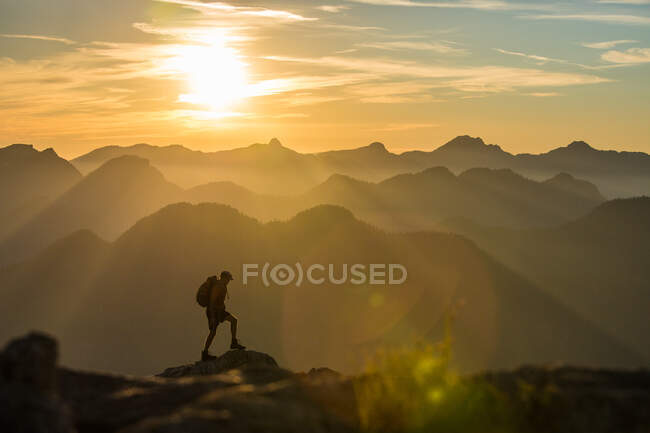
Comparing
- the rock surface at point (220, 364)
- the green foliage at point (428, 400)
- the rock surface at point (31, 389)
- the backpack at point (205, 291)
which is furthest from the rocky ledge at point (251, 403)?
the rock surface at point (220, 364)

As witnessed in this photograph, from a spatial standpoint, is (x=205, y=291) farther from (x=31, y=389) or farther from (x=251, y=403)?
(x=31, y=389)

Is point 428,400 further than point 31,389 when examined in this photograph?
Yes

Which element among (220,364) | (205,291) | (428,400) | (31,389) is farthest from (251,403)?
(220,364)

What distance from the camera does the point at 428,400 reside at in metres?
7.45

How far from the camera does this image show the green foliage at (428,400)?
7.34 meters

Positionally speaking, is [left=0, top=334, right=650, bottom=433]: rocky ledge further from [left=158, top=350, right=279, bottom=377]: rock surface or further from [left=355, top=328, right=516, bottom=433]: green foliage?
[left=158, top=350, right=279, bottom=377]: rock surface

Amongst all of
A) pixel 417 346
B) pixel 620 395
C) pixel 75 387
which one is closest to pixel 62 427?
pixel 75 387

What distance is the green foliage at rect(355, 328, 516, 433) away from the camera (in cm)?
734

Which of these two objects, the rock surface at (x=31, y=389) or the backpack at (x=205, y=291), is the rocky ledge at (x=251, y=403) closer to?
the rock surface at (x=31, y=389)

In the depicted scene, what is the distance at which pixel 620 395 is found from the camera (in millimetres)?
7023

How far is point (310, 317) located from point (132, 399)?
605 feet

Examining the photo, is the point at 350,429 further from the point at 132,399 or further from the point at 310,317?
the point at 310,317

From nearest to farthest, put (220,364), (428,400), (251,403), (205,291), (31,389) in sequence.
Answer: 1. (31,389)
2. (428,400)
3. (251,403)
4. (205,291)
5. (220,364)

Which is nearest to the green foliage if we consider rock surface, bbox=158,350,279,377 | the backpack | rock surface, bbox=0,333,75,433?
rock surface, bbox=0,333,75,433
